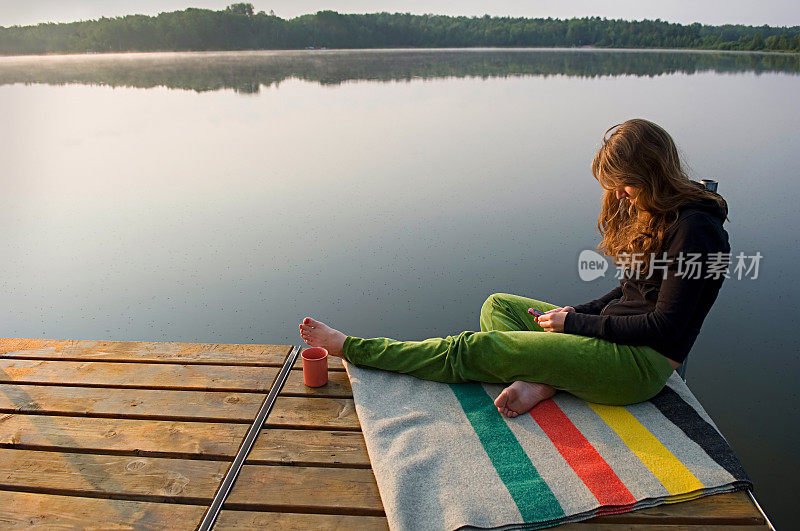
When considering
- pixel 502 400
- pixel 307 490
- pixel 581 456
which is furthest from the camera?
pixel 502 400

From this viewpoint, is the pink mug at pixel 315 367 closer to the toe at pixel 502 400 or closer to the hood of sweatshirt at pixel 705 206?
the toe at pixel 502 400

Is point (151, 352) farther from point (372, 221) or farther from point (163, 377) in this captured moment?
point (372, 221)

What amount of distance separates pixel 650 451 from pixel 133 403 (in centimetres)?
191

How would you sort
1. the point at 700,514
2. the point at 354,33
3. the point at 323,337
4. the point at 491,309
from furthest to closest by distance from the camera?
the point at 354,33 → the point at 491,309 → the point at 323,337 → the point at 700,514

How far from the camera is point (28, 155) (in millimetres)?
9641

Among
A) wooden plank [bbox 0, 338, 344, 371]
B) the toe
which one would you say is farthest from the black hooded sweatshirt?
wooden plank [bbox 0, 338, 344, 371]

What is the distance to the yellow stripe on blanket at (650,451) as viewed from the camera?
1.77 metres

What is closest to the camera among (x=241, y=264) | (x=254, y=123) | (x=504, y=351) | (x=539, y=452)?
(x=539, y=452)

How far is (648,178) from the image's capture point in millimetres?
2055

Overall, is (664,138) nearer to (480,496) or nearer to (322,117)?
(480,496)

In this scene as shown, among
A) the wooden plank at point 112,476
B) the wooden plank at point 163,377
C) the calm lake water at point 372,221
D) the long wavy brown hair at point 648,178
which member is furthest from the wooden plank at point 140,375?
the long wavy brown hair at point 648,178

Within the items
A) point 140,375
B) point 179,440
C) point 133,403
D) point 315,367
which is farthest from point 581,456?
point 140,375

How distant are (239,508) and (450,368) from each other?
948 mm

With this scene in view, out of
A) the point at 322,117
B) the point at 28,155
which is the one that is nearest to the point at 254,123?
the point at 322,117
